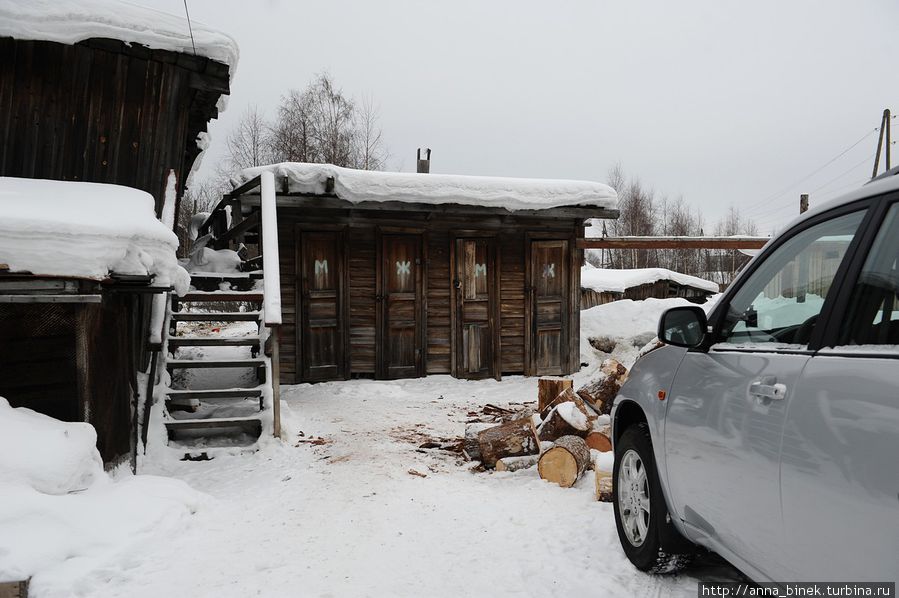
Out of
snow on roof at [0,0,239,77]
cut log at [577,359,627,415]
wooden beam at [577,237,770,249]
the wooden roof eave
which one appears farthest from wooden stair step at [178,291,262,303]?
wooden beam at [577,237,770,249]

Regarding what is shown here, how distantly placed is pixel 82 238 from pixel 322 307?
584 centimetres

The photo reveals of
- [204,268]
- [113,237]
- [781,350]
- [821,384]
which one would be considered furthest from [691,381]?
[204,268]

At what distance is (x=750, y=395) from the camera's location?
2125mm

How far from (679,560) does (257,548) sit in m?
2.47

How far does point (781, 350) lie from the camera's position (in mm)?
2084

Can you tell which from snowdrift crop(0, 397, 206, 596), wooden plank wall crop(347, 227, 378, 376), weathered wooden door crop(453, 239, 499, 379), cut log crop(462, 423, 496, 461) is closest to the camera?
snowdrift crop(0, 397, 206, 596)

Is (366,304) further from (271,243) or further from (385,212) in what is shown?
(271,243)

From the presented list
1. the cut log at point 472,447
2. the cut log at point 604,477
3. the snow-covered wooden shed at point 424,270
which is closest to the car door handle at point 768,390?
the cut log at point 604,477

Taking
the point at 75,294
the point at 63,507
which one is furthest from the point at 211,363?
the point at 63,507

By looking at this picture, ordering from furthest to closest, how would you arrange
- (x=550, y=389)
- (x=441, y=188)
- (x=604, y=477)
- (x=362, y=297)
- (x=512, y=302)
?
(x=512, y=302)
(x=362, y=297)
(x=441, y=188)
(x=550, y=389)
(x=604, y=477)

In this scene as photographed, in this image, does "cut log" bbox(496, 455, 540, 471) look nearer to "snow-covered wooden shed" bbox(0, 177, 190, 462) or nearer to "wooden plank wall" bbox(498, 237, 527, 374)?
"snow-covered wooden shed" bbox(0, 177, 190, 462)

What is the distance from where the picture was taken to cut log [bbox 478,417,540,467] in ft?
17.7

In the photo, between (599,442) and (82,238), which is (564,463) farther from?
(82,238)

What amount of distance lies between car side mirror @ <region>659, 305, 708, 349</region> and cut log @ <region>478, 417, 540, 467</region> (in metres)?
2.96
